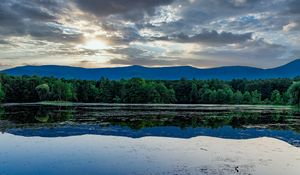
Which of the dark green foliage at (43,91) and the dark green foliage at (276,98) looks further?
the dark green foliage at (43,91)

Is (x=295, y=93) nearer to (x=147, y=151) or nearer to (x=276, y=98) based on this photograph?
→ (x=276, y=98)

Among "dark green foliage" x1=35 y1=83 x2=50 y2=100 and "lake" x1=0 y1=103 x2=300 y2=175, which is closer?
"lake" x1=0 y1=103 x2=300 y2=175

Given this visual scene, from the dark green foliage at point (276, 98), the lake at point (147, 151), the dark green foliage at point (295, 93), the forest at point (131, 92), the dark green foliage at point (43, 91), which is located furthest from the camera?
the forest at point (131, 92)

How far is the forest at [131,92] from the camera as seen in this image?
10488 centimetres

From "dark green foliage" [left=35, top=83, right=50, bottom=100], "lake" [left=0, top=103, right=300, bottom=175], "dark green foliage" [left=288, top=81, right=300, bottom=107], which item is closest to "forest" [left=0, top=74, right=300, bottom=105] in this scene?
"dark green foliage" [left=35, top=83, right=50, bottom=100]

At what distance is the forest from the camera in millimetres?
104875

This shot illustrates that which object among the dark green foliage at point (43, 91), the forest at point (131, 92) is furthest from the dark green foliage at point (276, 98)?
the dark green foliage at point (43, 91)

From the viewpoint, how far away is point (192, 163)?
16609 mm

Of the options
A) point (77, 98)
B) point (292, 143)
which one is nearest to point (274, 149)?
point (292, 143)

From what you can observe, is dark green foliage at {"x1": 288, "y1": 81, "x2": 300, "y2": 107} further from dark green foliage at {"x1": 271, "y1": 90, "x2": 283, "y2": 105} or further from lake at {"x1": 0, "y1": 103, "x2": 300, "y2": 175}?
lake at {"x1": 0, "y1": 103, "x2": 300, "y2": 175}

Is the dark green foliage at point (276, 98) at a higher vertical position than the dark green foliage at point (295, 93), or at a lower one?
lower

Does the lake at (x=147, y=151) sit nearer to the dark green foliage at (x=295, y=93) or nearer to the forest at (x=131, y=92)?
the dark green foliage at (x=295, y=93)

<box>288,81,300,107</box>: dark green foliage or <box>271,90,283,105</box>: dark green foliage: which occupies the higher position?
<box>288,81,300,107</box>: dark green foliage

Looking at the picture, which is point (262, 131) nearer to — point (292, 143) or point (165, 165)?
point (292, 143)
